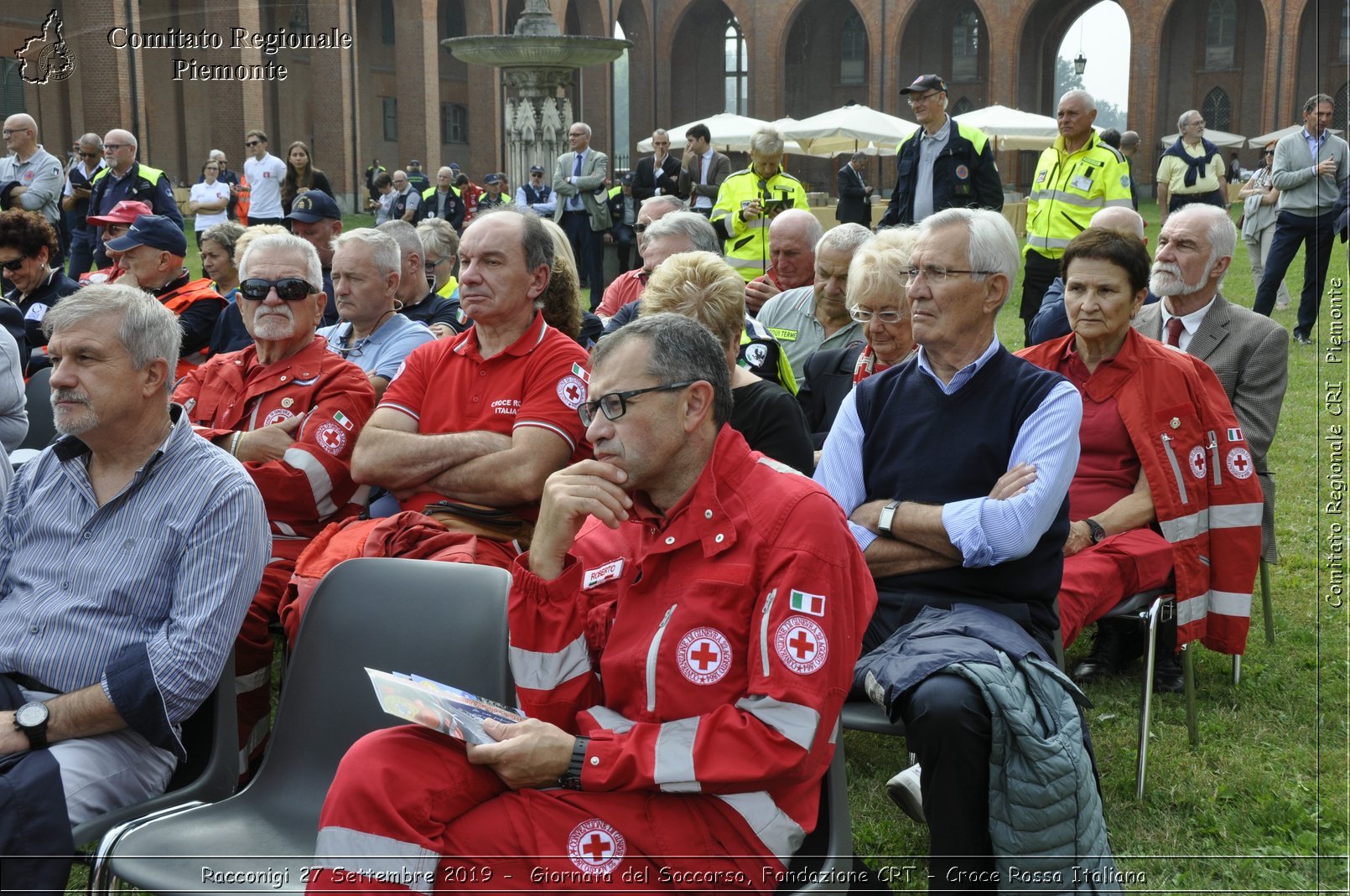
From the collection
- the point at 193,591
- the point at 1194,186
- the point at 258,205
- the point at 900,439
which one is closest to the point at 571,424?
the point at 900,439

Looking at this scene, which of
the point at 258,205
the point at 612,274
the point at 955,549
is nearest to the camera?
the point at 955,549

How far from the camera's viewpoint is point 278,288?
14.6ft

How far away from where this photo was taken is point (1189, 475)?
4.10 meters

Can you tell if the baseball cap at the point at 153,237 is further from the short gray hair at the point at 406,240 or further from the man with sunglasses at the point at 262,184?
the man with sunglasses at the point at 262,184

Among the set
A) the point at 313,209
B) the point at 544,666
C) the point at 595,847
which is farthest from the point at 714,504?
the point at 313,209

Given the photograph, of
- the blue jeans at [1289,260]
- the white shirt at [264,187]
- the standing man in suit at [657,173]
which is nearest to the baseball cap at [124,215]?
the standing man in suit at [657,173]

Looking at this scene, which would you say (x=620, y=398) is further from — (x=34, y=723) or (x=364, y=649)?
(x=34, y=723)

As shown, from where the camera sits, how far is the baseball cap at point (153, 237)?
20.8 feet

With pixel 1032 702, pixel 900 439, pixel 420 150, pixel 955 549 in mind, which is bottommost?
pixel 1032 702

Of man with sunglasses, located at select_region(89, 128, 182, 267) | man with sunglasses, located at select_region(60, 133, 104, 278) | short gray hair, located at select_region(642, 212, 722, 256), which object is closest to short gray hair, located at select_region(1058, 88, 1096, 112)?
short gray hair, located at select_region(642, 212, 722, 256)

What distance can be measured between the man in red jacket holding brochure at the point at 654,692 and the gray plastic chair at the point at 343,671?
32 cm

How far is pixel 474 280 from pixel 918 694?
212 cm

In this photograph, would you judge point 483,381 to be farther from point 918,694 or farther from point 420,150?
point 420,150

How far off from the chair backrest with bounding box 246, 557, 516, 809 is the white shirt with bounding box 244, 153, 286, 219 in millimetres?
12439
